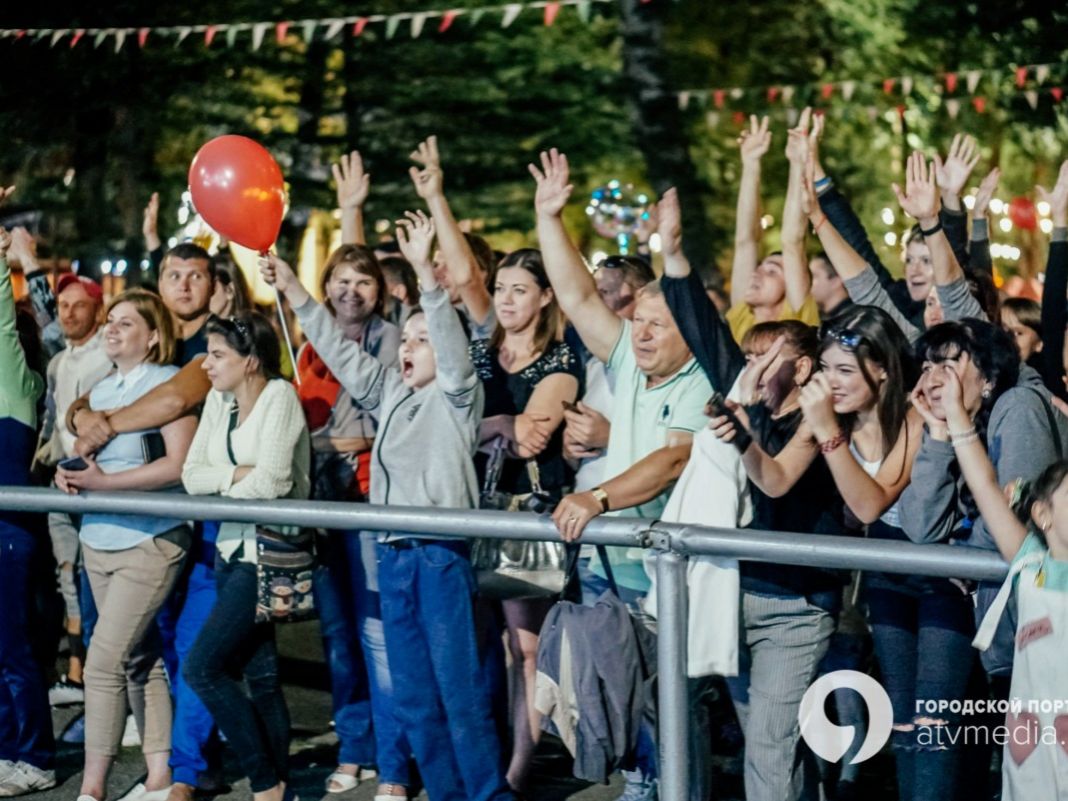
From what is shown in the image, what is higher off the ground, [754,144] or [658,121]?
[658,121]

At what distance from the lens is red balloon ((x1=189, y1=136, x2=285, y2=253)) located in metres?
7.31

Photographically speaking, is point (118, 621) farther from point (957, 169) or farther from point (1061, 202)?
point (1061, 202)

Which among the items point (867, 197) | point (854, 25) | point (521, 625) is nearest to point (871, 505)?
point (521, 625)

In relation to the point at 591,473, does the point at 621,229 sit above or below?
above

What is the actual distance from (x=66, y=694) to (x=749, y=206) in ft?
13.0

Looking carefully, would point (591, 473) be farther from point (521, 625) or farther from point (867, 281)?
point (867, 281)

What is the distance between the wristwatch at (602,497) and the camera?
5449 mm

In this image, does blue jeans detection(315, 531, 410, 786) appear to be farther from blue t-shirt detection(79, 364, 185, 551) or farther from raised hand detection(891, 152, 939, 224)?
raised hand detection(891, 152, 939, 224)

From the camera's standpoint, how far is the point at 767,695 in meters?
5.26

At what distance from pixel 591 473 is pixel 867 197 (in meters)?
22.5

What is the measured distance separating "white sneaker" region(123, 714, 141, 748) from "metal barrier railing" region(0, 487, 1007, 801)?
1.55m

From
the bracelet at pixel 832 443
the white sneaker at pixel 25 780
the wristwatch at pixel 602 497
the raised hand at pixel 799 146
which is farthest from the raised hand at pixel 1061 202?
the white sneaker at pixel 25 780

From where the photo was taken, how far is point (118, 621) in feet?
21.4

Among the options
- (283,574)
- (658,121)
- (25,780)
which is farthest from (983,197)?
(658,121)
